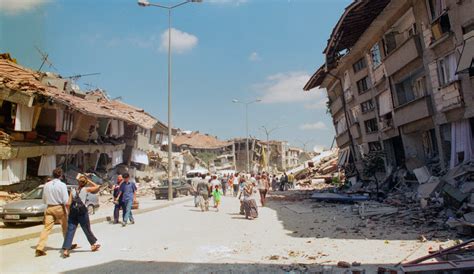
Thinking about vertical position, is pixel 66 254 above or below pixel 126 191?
below

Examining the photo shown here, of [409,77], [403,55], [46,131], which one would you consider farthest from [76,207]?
[409,77]

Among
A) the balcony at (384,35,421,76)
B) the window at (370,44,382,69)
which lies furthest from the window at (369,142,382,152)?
the balcony at (384,35,421,76)

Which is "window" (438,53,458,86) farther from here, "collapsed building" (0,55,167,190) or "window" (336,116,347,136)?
"collapsed building" (0,55,167,190)

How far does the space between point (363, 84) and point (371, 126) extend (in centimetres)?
309

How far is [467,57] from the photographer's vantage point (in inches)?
471

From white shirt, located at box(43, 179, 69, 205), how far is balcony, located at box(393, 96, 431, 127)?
15.3 m

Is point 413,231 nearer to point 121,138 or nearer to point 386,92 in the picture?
point 386,92

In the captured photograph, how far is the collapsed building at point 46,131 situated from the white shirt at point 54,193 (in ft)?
37.3

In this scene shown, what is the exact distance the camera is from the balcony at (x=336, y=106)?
3209cm

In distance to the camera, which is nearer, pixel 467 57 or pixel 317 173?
pixel 467 57

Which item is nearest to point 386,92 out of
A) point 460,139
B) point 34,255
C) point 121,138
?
point 460,139

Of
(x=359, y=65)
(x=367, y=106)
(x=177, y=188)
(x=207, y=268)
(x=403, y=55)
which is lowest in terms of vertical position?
(x=207, y=268)

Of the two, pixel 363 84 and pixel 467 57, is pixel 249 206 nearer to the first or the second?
pixel 467 57

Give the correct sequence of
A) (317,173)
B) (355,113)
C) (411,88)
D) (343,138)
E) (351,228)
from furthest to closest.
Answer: (317,173) → (343,138) → (355,113) → (411,88) → (351,228)
